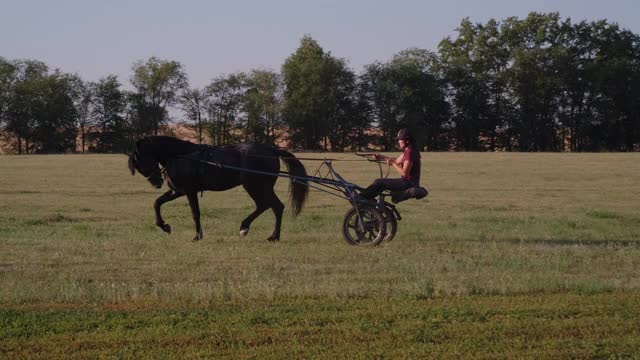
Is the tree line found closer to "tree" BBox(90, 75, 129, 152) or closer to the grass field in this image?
"tree" BBox(90, 75, 129, 152)

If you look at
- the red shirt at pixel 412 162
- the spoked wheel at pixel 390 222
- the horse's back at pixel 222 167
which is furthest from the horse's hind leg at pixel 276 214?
the red shirt at pixel 412 162

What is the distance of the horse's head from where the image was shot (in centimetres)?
1312

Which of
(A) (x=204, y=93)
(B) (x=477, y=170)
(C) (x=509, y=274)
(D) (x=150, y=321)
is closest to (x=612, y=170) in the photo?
(B) (x=477, y=170)

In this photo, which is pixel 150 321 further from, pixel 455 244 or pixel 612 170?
pixel 612 170

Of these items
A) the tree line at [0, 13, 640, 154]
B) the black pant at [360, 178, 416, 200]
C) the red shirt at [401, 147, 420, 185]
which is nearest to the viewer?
the black pant at [360, 178, 416, 200]

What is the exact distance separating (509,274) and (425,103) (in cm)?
6534

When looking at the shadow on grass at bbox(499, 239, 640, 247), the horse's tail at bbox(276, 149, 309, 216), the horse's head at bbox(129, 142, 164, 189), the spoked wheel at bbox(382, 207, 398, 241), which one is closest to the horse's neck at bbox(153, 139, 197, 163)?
the horse's head at bbox(129, 142, 164, 189)

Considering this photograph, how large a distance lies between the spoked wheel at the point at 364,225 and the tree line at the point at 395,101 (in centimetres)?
5875

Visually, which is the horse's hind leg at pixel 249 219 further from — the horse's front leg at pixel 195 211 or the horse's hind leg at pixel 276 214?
the horse's front leg at pixel 195 211

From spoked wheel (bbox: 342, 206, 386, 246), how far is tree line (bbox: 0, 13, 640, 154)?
58.7 metres

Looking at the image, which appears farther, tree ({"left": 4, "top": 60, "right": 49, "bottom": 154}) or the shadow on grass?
→ tree ({"left": 4, "top": 60, "right": 49, "bottom": 154})

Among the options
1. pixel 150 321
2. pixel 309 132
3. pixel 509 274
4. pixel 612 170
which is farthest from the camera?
pixel 309 132

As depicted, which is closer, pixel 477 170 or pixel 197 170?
pixel 197 170

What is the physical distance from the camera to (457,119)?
7356 cm
